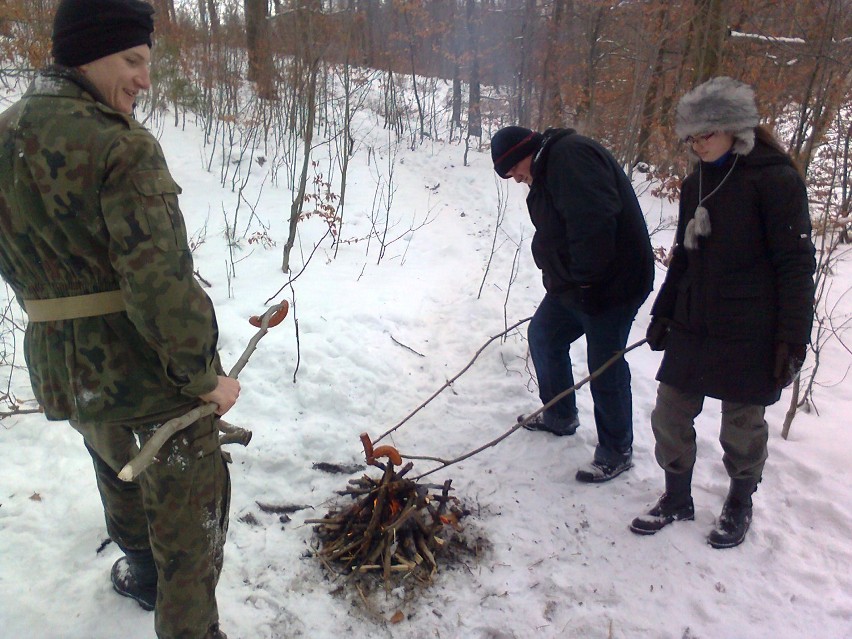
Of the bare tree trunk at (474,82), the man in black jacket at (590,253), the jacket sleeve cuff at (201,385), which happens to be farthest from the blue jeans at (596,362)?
the bare tree trunk at (474,82)

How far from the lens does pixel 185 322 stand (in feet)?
4.75

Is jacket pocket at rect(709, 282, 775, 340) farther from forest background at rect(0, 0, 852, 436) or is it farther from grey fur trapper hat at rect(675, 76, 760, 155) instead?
forest background at rect(0, 0, 852, 436)

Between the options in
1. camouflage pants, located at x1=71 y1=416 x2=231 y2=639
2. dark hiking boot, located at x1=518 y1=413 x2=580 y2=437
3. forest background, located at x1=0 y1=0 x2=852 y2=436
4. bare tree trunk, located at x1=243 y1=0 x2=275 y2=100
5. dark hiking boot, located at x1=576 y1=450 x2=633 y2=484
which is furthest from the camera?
bare tree trunk, located at x1=243 y1=0 x2=275 y2=100

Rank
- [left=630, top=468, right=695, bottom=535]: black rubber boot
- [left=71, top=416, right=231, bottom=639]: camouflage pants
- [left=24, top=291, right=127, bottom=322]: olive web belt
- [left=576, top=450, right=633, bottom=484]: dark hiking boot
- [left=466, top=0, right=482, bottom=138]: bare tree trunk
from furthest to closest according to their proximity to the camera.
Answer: [left=466, top=0, right=482, bottom=138]: bare tree trunk → [left=576, top=450, right=633, bottom=484]: dark hiking boot → [left=630, top=468, right=695, bottom=535]: black rubber boot → [left=71, top=416, right=231, bottom=639]: camouflage pants → [left=24, top=291, right=127, bottom=322]: olive web belt

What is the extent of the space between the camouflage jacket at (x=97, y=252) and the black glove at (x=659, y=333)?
6.52 ft

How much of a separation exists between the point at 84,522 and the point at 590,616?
2.20 metres

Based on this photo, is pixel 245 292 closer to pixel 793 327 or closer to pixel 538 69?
pixel 793 327

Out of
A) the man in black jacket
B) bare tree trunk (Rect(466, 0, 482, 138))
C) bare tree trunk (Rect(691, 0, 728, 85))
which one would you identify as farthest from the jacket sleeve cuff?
bare tree trunk (Rect(466, 0, 482, 138))

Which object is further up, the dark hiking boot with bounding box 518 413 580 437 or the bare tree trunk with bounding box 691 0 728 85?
the bare tree trunk with bounding box 691 0 728 85

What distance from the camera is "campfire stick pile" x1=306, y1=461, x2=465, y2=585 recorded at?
2.42 metres

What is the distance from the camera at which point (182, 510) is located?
1641 mm

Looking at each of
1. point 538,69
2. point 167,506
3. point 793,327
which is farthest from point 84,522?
point 538,69

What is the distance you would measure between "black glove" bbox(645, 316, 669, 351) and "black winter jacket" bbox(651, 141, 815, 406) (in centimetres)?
13

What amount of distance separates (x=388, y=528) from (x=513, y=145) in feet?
6.12
